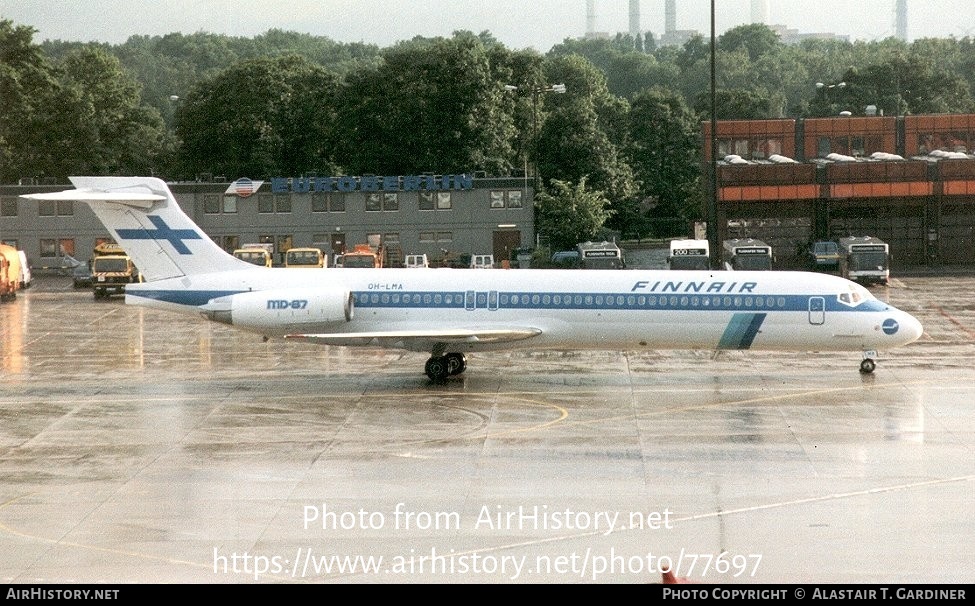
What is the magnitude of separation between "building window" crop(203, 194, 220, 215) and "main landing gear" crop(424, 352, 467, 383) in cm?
4662

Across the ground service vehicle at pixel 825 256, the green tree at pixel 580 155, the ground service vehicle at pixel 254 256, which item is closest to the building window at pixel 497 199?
the green tree at pixel 580 155

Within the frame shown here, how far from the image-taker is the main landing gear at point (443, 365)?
111ft

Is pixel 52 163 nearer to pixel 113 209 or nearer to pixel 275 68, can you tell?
pixel 275 68

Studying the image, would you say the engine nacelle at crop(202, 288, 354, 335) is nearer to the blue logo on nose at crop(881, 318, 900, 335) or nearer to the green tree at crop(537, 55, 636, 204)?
the blue logo on nose at crop(881, 318, 900, 335)

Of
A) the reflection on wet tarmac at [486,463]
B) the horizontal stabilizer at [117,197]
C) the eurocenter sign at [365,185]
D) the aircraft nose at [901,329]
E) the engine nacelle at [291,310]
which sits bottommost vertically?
the reflection on wet tarmac at [486,463]

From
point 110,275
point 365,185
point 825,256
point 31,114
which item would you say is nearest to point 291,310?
point 110,275

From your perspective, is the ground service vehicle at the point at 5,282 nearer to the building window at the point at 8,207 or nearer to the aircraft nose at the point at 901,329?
the building window at the point at 8,207

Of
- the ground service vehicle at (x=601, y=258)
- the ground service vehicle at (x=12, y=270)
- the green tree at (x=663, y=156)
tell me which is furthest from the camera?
the green tree at (x=663, y=156)

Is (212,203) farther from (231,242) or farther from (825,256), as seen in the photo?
(825,256)

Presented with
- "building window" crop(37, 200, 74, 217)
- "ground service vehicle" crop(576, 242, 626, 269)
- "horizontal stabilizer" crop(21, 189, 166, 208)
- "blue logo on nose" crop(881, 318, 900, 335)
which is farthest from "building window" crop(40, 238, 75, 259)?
"blue logo on nose" crop(881, 318, 900, 335)

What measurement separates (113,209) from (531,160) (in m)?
65.7

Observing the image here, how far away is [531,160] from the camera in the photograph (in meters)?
97.9

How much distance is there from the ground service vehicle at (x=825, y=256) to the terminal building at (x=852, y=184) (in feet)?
18.5

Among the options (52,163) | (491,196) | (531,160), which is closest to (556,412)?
(491,196)
